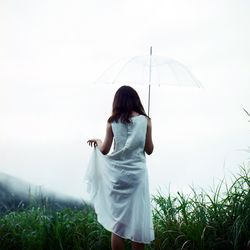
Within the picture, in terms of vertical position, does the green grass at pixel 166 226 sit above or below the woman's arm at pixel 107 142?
below

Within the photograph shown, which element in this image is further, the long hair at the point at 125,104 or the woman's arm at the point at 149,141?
the woman's arm at the point at 149,141

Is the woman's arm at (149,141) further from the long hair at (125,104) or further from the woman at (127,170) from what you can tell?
the long hair at (125,104)

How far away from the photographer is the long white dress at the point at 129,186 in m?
4.84

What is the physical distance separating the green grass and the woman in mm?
732

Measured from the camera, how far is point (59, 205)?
6.59 metres

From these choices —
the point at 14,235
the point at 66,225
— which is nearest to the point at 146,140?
the point at 66,225

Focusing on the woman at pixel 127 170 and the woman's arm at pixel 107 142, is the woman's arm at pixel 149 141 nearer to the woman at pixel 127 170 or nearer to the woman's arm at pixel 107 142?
the woman at pixel 127 170

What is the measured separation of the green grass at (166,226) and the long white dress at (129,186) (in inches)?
28.3

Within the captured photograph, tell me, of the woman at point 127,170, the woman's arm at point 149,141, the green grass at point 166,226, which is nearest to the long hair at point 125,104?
the woman at point 127,170

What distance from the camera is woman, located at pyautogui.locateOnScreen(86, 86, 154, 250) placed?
482cm

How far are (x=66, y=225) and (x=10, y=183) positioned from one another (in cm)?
342

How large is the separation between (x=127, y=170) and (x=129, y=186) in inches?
5.6

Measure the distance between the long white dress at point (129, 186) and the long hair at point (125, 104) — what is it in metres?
0.06

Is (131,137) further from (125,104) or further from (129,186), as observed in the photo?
(129,186)
